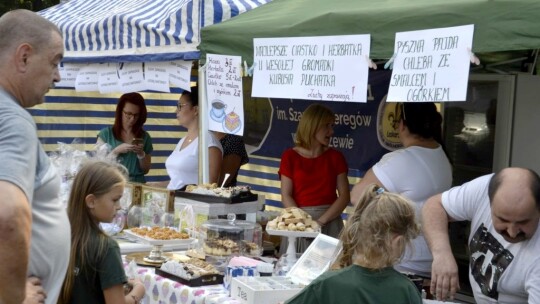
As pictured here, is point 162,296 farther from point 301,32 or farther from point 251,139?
point 251,139

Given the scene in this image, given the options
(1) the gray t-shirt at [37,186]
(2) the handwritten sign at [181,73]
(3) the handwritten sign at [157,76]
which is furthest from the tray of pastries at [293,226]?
(1) the gray t-shirt at [37,186]

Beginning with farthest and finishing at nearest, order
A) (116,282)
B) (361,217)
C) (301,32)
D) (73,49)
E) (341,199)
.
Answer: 1. (73,49)
2. (341,199)
3. (301,32)
4. (116,282)
5. (361,217)

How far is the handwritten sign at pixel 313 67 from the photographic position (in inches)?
174

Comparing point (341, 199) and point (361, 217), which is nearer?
point (361, 217)

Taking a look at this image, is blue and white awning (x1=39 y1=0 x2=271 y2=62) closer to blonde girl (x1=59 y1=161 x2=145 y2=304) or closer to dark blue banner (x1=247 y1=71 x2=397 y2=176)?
dark blue banner (x1=247 y1=71 x2=397 y2=176)

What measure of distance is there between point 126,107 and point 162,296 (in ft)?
10.9

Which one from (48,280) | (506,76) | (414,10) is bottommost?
(48,280)

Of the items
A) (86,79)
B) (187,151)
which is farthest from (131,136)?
(187,151)

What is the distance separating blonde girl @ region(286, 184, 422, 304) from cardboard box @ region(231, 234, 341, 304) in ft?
2.40

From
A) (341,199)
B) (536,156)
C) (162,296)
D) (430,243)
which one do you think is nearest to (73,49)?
(341,199)

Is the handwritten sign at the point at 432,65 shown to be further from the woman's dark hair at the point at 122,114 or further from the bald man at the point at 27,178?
the woman's dark hair at the point at 122,114

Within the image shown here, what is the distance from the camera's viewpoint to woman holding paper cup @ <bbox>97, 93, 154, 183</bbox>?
7.22 m

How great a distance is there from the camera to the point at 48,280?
2426 mm

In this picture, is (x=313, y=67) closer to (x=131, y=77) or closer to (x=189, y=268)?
(x=189, y=268)
